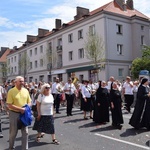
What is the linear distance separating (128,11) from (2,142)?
33840mm

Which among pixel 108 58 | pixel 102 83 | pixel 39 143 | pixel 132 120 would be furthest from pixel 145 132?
pixel 108 58

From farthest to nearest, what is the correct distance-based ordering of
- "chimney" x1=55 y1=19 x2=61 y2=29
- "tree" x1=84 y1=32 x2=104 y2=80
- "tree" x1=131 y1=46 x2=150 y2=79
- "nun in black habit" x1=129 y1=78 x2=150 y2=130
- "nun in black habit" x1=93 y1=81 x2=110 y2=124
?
"chimney" x1=55 y1=19 x2=61 y2=29 < "tree" x1=84 y1=32 x2=104 y2=80 < "tree" x1=131 y1=46 x2=150 y2=79 < "nun in black habit" x1=93 y1=81 x2=110 y2=124 < "nun in black habit" x1=129 y1=78 x2=150 y2=130

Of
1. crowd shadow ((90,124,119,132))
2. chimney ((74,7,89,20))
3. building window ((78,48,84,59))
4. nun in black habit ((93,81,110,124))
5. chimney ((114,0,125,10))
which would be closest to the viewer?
crowd shadow ((90,124,119,132))

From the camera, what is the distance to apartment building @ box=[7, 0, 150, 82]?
32.0 metres

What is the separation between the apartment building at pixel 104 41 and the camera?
1260 inches

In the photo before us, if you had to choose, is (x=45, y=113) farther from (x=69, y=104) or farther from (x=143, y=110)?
Answer: (x=69, y=104)

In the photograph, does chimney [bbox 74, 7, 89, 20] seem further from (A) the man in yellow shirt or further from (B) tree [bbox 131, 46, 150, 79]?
(A) the man in yellow shirt

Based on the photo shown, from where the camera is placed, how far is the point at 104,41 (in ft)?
103

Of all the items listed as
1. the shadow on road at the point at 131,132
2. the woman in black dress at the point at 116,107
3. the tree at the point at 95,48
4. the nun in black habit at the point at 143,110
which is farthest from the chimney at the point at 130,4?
the shadow on road at the point at 131,132

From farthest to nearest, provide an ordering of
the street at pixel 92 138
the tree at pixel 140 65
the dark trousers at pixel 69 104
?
the tree at pixel 140 65
the dark trousers at pixel 69 104
the street at pixel 92 138

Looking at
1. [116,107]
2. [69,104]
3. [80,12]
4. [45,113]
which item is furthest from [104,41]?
[45,113]

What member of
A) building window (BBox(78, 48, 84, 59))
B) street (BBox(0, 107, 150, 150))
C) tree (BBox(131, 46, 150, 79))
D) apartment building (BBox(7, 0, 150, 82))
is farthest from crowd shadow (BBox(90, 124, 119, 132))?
building window (BBox(78, 48, 84, 59))

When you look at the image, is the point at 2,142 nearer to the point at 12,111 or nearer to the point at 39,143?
the point at 39,143

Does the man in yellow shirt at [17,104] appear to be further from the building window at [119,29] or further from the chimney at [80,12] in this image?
the chimney at [80,12]
